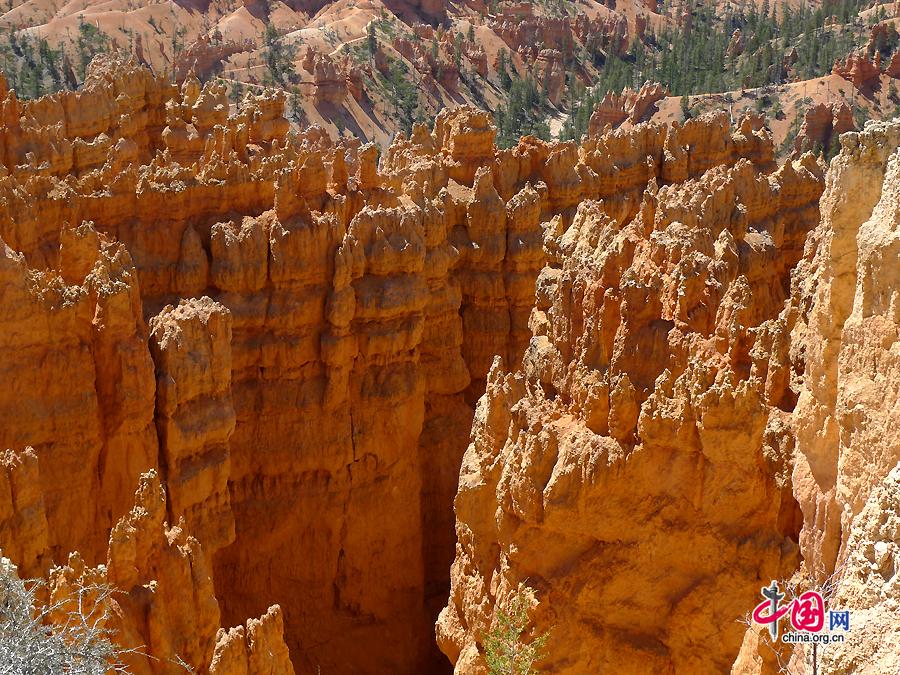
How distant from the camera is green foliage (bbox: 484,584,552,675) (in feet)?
30.7

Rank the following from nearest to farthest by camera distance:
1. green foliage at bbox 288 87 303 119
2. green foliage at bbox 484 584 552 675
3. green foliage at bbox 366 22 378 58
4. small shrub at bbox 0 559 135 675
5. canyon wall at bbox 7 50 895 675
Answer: small shrub at bbox 0 559 135 675
canyon wall at bbox 7 50 895 675
green foliage at bbox 484 584 552 675
green foliage at bbox 288 87 303 119
green foliage at bbox 366 22 378 58

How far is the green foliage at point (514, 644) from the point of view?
9.34 metres

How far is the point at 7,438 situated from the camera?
38.9 feet

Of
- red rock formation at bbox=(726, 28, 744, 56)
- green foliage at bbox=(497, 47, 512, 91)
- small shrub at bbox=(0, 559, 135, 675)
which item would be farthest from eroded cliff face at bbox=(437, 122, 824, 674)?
red rock formation at bbox=(726, 28, 744, 56)

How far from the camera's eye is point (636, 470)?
375 inches

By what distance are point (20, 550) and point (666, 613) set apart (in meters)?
5.94

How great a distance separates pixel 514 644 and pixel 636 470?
6.40 feet

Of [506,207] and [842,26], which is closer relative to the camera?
[506,207]

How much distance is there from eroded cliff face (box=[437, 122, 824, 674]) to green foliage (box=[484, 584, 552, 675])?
182mm

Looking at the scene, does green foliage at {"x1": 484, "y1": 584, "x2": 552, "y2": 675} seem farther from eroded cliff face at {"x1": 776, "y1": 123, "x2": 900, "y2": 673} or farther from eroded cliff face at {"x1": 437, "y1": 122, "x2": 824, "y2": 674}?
eroded cliff face at {"x1": 776, "y1": 123, "x2": 900, "y2": 673}

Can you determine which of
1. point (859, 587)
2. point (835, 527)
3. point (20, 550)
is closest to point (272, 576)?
point (20, 550)

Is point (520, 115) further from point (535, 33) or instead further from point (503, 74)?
point (535, 33)

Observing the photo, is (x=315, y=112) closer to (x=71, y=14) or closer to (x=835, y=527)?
(x=71, y=14)

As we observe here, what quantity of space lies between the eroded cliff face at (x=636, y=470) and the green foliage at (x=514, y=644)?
0.18m
